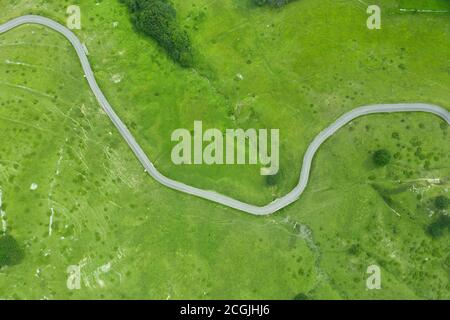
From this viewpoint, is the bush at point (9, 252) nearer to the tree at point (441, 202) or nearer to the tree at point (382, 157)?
the tree at point (382, 157)

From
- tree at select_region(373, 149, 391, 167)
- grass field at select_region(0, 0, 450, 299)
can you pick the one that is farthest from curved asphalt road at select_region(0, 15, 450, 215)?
tree at select_region(373, 149, 391, 167)

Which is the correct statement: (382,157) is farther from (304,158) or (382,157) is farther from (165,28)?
(165,28)

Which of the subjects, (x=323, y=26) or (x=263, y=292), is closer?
(x=263, y=292)

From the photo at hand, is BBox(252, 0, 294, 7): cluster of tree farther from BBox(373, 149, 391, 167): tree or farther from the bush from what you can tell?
the bush

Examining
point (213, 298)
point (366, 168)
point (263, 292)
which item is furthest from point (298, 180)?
point (213, 298)

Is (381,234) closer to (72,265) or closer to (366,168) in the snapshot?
(366,168)

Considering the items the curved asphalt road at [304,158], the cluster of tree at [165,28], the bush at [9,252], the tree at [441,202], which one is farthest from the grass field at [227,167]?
the cluster of tree at [165,28]
